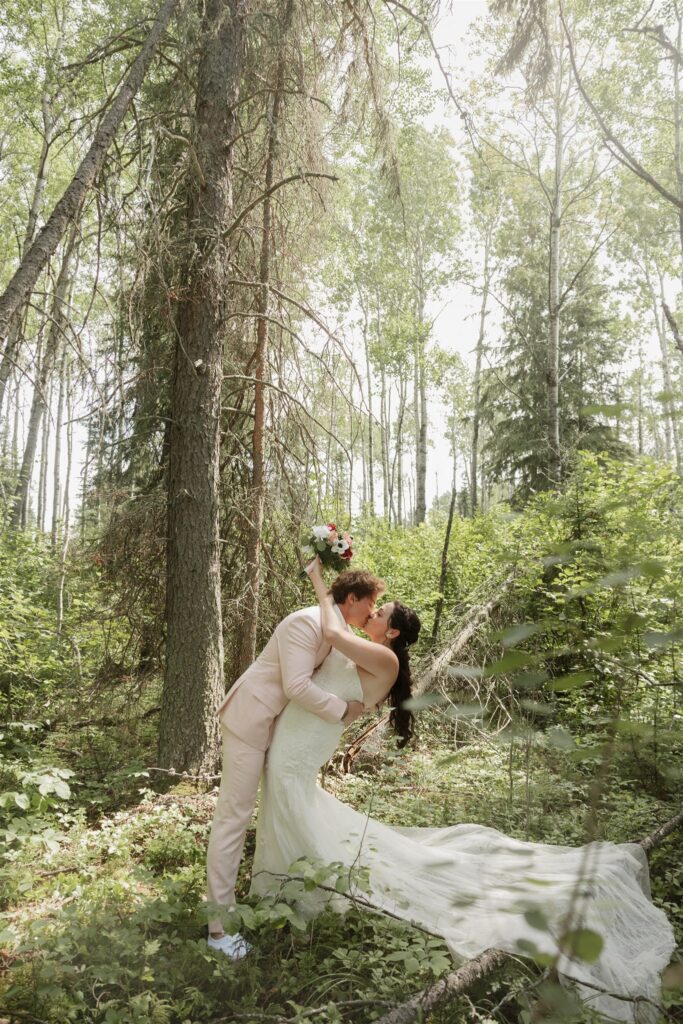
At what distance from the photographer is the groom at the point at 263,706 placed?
3586mm

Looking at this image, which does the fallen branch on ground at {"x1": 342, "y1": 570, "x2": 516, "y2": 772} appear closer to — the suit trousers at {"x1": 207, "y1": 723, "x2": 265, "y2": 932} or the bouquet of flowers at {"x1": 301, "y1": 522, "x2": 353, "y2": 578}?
the bouquet of flowers at {"x1": 301, "y1": 522, "x2": 353, "y2": 578}

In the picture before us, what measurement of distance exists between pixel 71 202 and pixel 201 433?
103 inches

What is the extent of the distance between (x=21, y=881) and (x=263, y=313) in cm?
448

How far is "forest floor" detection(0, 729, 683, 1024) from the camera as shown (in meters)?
2.80

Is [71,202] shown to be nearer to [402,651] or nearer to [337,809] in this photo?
[402,651]

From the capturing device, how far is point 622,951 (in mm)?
3137

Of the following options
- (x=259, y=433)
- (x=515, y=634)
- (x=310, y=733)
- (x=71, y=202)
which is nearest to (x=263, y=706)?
(x=310, y=733)

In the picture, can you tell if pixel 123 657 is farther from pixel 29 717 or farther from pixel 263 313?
pixel 263 313

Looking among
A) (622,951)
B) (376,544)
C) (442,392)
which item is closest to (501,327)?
(442,392)

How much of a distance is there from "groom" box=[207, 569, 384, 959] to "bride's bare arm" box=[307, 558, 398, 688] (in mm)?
84

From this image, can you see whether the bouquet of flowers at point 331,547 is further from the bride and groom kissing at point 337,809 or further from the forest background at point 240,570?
the forest background at point 240,570

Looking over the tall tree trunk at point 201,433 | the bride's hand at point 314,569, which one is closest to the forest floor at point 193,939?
the tall tree trunk at point 201,433

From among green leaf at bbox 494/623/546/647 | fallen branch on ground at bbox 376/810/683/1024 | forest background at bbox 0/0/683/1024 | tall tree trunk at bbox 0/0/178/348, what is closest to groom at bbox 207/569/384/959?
forest background at bbox 0/0/683/1024

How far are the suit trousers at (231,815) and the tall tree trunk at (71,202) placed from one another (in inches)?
91.3
